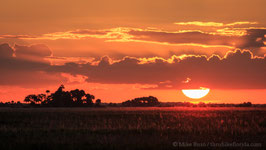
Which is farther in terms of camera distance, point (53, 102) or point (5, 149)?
point (53, 102)

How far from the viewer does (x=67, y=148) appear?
25781 mm

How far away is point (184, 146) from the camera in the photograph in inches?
1038

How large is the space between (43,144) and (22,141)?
2312 millimetres

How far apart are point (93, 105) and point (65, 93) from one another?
590 inches

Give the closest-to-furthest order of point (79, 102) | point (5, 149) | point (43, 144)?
point (5, 149) → point (43, 144) → point (79, 102)

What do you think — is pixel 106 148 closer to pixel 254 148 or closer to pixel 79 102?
pixel 254 148

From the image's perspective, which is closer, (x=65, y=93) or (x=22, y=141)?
(x=22, y=141)

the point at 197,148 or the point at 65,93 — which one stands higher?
the point at 65,93

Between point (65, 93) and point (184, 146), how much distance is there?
520ft

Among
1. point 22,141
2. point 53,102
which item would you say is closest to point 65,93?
point 53,102

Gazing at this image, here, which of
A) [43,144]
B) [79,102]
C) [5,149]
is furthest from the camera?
[79,102]

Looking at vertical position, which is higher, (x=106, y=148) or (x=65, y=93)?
(x=65, y=93)

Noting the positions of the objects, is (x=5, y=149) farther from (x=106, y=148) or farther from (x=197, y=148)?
(x=197, y=148)

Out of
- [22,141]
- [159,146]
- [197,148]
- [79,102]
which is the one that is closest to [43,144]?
[22,141]
